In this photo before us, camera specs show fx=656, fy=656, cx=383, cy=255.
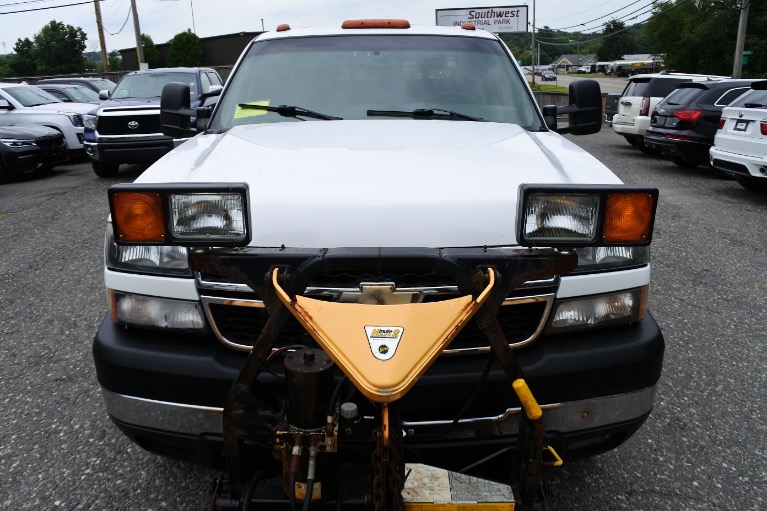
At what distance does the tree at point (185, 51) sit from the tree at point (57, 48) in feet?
61.5

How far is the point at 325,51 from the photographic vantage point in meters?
3.71

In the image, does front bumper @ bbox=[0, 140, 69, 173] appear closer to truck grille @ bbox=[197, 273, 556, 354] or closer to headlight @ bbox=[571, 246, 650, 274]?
truck grille @ bbox=[197, 273, 556, 354]

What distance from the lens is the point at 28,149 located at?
10992mm

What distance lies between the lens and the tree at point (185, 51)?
46875 mm

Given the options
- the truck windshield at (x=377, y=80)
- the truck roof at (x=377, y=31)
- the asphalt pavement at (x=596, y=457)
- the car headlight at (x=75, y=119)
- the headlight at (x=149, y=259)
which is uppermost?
the truck roof at (x=377, y=31)

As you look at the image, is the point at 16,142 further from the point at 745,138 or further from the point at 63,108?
the point at 745,138

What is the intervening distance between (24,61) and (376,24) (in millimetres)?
69315

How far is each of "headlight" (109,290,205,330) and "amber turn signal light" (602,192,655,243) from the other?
1267 millimetres

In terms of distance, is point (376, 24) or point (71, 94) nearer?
point (376, 24)

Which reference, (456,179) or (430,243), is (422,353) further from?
(456,179)

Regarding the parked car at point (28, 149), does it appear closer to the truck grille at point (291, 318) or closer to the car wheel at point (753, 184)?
the truck grille at point (291, 318)

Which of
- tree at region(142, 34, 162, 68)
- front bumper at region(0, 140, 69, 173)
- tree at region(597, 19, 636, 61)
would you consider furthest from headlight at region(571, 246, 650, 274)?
tree at region(597, 19, 636, 61)

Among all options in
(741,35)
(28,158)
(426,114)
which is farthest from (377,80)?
(741,35)

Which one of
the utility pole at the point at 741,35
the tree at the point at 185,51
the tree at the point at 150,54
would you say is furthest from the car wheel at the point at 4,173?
the tree at the point at 150,54
